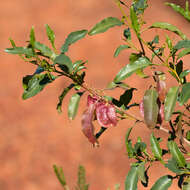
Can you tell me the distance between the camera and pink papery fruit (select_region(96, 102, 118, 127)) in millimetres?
1107

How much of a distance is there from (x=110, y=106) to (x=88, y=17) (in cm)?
474

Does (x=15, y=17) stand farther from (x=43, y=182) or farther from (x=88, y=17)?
(x=43, y=182)

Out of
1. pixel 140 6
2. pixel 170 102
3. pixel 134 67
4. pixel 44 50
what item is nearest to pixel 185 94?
pixel 170 102

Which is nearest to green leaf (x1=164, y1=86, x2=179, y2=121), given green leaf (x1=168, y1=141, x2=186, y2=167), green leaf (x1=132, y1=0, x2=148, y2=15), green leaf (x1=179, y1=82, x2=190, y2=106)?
green leaf (x1=179, y1=82, x2=190, y2=106)

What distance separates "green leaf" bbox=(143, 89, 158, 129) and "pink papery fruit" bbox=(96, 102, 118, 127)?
3.6 inches

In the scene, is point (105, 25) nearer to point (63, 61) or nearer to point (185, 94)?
point (63, 61)

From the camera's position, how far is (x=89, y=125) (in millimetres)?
1110

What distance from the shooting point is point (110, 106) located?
1.11 m

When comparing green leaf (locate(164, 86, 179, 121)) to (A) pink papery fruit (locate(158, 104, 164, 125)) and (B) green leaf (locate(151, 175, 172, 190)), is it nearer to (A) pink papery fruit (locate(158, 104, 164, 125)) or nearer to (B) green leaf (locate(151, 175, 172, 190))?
(A) pink papery fruit (locate(158, 104, 164, 125))

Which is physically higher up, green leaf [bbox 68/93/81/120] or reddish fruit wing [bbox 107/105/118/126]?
green leaf [bbox 68/93/81/120]

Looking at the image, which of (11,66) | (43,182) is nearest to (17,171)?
(43,182)

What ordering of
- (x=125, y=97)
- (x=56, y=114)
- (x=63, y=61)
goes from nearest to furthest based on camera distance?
(x=63, y=61) → (x=125, y=97) → (x=56, y=114)

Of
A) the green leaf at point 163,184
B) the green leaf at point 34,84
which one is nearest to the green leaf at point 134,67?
the green leaf at point 34,84

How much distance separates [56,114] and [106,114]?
3458 millimetres
